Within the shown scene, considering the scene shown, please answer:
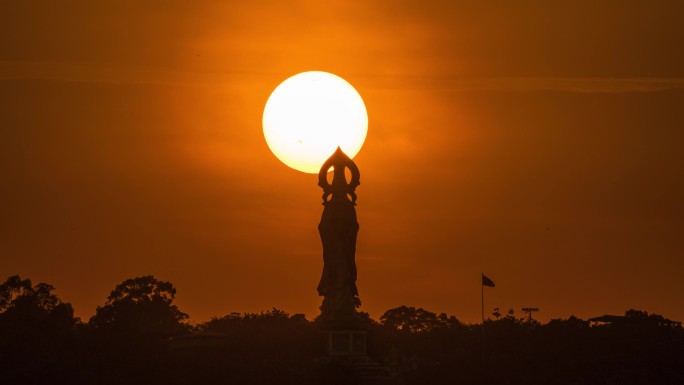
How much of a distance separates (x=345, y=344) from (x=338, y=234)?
6206 mm

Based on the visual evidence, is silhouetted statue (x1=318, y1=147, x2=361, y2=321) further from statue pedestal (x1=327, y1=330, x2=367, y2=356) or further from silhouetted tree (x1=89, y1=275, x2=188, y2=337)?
silhouetted tree (x1=89, y1=275, x2=188, y2=337)

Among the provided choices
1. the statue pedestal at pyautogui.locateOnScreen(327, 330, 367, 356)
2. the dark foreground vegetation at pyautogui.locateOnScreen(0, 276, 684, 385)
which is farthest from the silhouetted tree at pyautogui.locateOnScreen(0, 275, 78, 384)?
the statue pedestal at pyautogui.locateOnScreen(327, 330, 367, 356)

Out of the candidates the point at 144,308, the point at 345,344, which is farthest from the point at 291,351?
the point at 144,308

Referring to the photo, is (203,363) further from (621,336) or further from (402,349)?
(621,336)

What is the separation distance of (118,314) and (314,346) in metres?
36.4

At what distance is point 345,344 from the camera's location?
7556 centimetres

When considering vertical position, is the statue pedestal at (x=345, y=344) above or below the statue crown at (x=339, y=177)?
below

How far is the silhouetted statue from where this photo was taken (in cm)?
7762

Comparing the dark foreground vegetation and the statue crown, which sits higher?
the statue crown

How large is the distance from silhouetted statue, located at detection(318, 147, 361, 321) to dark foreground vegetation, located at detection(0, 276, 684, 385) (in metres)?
2.41

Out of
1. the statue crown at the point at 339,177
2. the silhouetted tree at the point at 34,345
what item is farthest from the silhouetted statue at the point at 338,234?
Answer: the silhouetted tree at the point at 34,345

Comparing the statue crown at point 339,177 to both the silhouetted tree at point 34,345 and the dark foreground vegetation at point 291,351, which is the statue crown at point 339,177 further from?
the silhouetted tree at point 34,345

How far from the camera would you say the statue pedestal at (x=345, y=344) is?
2972 inches

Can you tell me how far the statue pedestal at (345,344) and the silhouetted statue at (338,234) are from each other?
189 centimetres
